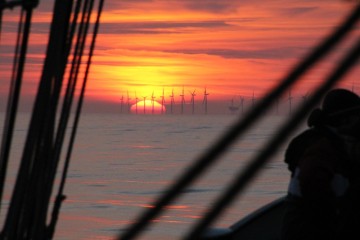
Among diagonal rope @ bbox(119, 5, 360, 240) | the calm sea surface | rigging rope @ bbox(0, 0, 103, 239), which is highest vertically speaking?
diagonal rope @ bbox(119, 5, 360, 240)

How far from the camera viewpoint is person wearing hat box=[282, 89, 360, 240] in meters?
4.91

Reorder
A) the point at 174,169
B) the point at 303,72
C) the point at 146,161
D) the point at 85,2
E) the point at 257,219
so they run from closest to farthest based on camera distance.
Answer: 1. the point at 303,72
2. the point at 85,2
3. the point at 257,219
4. the point at 174,169
5. the point at 146,161

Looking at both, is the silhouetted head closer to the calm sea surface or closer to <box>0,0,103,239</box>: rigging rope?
<box>0,0,103,239</box>: rigging rope

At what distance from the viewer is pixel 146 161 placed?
68.8 meters

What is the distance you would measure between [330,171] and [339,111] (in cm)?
35

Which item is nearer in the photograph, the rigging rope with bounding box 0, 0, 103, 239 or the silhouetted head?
the rigging rope with bounding box 0, 0, 103, 239

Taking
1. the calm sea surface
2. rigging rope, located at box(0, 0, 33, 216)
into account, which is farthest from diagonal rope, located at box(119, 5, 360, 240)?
the calm sea surface

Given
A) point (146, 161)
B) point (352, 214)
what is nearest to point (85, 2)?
point (352, 214)

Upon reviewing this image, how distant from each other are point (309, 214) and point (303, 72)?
3076 mm

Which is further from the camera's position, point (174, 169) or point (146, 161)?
point (146, 161)

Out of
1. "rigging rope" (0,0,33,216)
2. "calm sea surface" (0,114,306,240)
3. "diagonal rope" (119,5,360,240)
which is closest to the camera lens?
"diagonal rope" (119,5,360,240)

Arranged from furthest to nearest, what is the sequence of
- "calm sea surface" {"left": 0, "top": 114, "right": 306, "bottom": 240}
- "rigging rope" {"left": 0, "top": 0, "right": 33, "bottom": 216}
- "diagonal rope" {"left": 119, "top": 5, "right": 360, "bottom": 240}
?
"calm sea surface" {"left": 0, "top": 114, "right": 306, "bottom": 240} < "rigging rope" {"left": 0, "top": 0, "right": 33, "bottom": 216} < "diagonal rope" {"left": 119, "top": 5, "right": 360, "bottom": 240}

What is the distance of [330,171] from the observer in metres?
4.89

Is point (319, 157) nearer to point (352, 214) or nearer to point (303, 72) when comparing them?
point (352, 214)
